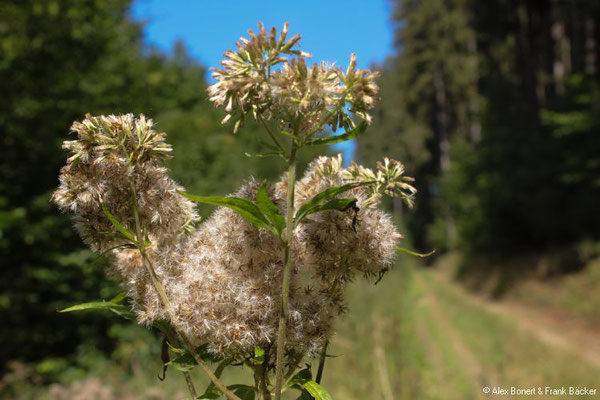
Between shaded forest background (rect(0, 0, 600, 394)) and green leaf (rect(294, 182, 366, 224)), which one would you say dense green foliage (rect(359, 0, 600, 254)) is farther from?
green leaf (rect(294, 182, 366, 224))

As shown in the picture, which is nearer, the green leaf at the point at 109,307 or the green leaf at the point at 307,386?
the green leaf at the point at 307,386

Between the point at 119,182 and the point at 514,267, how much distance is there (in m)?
23.7

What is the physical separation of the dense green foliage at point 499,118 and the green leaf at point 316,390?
647 inches

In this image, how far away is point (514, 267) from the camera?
2233 centimetres

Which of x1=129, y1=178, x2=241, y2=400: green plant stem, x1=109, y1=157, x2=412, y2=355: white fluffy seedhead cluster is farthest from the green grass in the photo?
x1=129, y1=178, x2=241, y2=400: green plant stem

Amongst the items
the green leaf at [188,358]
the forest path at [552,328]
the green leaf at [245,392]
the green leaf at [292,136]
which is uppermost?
the green leaf at [292,136]

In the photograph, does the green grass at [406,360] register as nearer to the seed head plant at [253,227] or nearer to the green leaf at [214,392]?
the seed head plant at [253,227]

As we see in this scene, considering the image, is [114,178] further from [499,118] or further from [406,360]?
[499,118]

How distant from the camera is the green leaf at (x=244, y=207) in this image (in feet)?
3.46

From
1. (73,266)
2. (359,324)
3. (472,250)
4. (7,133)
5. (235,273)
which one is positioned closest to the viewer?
(235,273)

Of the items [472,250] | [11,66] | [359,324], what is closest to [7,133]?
[11,66]

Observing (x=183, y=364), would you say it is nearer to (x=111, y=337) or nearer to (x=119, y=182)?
(x=119, y=182)

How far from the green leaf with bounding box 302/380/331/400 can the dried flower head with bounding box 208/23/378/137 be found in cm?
58
